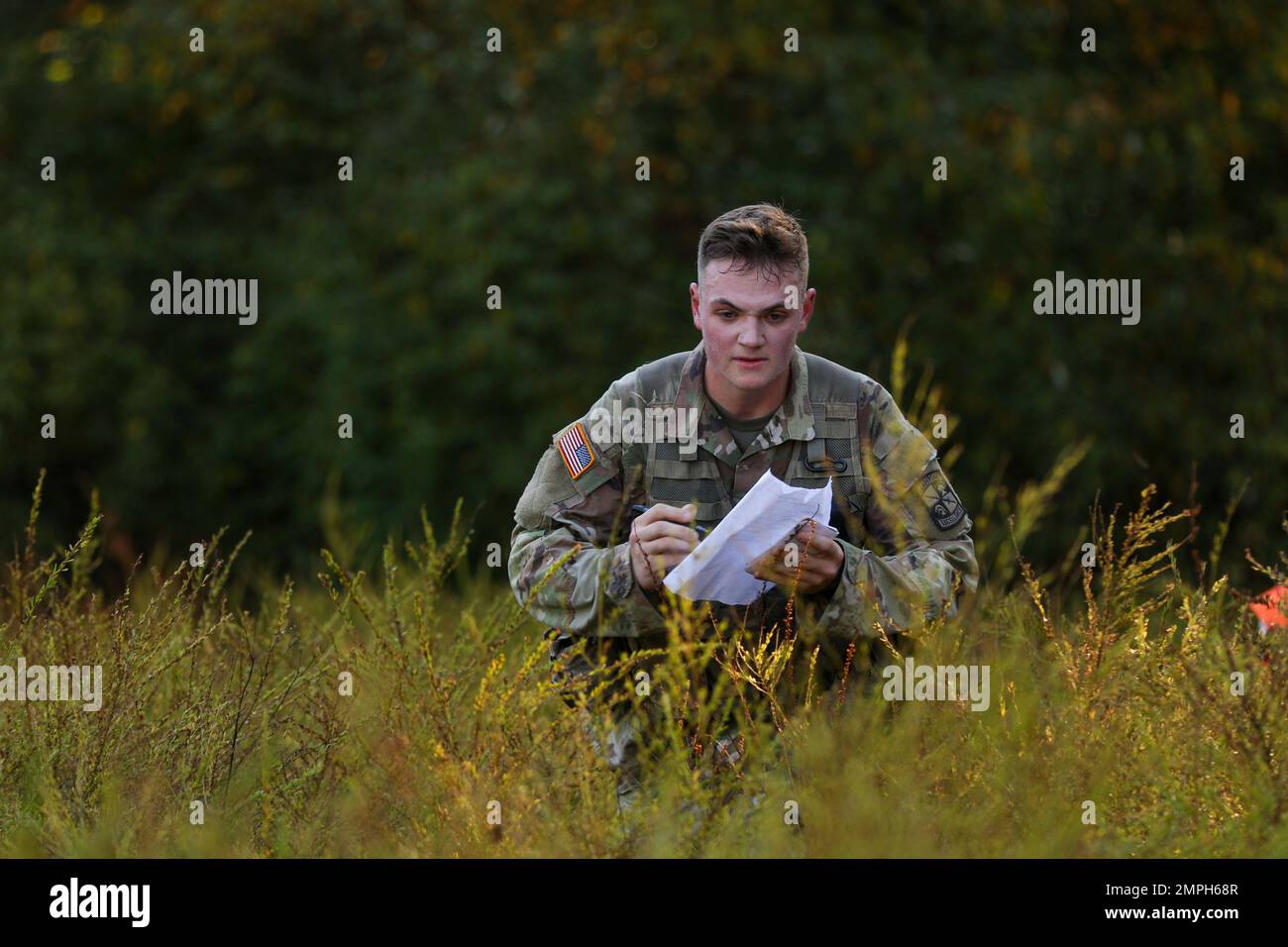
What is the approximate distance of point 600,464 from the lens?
3.92 meters

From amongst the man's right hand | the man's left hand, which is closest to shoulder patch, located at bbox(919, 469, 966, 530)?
the man's left hand

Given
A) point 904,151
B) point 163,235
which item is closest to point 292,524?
point 163,235

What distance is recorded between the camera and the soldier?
3.66 meters

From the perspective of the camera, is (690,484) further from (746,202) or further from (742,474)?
(746,202)

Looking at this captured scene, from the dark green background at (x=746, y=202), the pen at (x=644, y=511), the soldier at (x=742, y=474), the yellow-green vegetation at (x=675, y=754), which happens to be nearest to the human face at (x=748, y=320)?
the soldier at (x=742, y=474)

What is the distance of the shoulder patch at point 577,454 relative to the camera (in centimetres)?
391

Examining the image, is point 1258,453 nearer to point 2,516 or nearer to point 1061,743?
point 1061,743

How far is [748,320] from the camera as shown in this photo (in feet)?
12.1

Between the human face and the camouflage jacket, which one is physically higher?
the human face

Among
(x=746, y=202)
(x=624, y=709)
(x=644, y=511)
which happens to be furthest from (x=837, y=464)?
(x=746, y=202)

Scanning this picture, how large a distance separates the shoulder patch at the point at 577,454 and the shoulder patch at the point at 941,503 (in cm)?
80

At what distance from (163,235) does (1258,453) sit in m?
5.38

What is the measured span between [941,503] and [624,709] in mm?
916

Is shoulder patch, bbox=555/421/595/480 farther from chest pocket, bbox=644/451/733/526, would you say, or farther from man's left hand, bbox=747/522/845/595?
man's left hand, bbox=747/522/845/595
